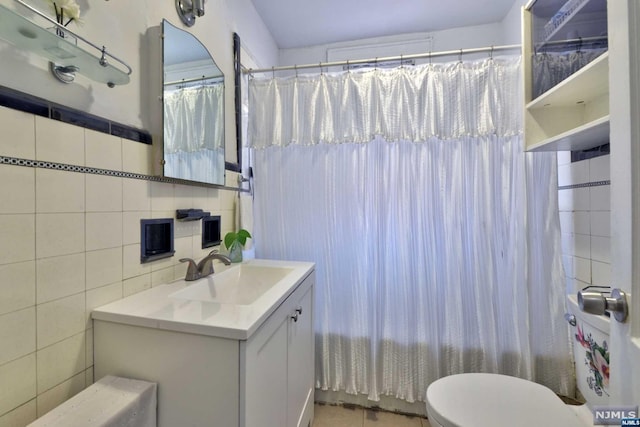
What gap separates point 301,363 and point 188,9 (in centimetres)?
171

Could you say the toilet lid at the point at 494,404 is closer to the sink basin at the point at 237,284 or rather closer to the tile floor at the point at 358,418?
the tile floor at the point at 358,418

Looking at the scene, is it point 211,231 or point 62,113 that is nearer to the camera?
point 62,113

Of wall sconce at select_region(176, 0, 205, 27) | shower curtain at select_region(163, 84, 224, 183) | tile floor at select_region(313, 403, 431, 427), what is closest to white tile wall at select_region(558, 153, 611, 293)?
tile floor at select_region(313, 403, 431, 427)

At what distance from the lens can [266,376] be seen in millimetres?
863

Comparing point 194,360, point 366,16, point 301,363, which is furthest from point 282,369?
point 366,16

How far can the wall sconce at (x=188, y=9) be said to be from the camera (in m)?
1.21

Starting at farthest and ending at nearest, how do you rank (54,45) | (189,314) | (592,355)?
(592,355) < (189,314) < (54,45)

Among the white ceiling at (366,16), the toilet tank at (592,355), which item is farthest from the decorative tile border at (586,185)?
the white ceiling at (366,16)

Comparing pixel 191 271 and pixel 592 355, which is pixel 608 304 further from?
pixel 191 271

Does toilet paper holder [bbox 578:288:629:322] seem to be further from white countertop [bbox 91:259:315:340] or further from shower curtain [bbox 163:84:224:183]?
shower curtain [bbox 163:84:224:183]

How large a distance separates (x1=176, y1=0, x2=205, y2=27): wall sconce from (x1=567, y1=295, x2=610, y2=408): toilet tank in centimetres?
198

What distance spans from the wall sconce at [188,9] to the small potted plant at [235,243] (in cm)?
104

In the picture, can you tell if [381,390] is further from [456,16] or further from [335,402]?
[456,16]

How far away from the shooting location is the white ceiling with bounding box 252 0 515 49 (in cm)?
192
